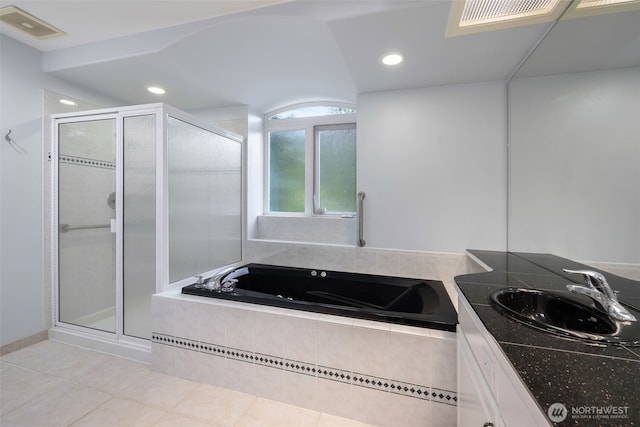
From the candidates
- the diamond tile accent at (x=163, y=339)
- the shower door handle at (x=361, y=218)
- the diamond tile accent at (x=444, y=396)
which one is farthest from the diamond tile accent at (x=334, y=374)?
the shower door handle at (x=361, y=218)

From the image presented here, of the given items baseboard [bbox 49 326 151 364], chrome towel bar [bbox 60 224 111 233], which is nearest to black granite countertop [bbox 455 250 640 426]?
baseboard [bbox 49 326 151 364]

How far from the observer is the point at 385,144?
2.35 m

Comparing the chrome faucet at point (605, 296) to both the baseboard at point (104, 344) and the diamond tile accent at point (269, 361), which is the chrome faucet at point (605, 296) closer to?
the diamond tile accent at point (269, 361)

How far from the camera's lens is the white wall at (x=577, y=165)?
1060mm

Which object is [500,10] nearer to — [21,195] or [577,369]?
[577,369]

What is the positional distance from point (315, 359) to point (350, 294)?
832mm

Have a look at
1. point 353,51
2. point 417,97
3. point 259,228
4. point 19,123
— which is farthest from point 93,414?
point 417,97

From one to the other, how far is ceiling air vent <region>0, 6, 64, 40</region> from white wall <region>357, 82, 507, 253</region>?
2370 millimetres

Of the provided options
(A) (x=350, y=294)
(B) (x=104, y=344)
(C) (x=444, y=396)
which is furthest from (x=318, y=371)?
(B) (x=104, y=344)

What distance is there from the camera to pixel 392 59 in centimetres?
184

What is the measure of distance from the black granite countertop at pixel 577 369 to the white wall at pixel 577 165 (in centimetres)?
29

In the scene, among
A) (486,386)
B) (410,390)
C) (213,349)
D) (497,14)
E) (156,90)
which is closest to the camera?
(486,386)

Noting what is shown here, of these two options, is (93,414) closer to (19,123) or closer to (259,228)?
(259,228)

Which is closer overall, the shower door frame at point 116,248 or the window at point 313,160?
the shower door frame at point 116,248
